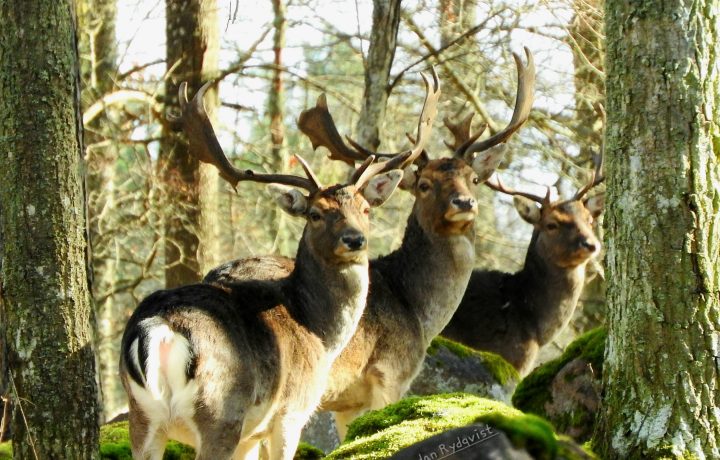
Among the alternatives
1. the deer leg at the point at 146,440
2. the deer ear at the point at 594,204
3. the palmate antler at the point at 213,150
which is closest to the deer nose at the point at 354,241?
the palmate antler at the point at 213,150

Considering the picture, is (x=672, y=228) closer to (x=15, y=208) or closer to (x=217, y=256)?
(x=15, y=208)

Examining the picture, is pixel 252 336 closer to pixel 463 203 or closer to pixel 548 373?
pixel 548 373

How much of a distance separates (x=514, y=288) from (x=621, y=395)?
18.3 feet

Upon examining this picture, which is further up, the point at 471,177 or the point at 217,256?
the point at 471,177

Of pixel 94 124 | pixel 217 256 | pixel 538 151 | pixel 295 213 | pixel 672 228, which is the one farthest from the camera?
pixel 538 151

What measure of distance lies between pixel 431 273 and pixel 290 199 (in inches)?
69.7

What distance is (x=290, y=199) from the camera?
7.64 meters

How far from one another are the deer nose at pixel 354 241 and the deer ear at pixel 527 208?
3873mm

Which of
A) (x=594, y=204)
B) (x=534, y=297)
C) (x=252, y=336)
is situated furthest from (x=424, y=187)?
(x=252, y=336)

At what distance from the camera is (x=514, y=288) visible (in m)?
10.6

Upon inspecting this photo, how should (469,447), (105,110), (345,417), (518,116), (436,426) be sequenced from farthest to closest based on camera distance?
(105,110)
(518,116)
(345,417)
(436,426)
(469,447)

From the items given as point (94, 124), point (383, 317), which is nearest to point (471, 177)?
point (383, 317)

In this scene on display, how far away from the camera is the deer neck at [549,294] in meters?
10.4

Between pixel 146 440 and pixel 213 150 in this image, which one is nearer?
pixel 146 440
